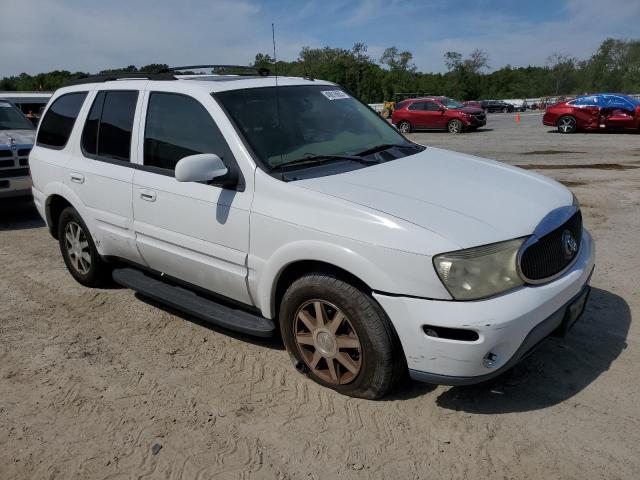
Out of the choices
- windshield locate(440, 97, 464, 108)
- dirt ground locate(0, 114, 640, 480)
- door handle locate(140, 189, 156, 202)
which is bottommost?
dirt ground locate(0, 114, 640, 480)

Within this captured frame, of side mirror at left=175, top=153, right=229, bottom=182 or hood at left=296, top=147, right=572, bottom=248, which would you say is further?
side mirror at left=175, top=153, right=229, bottom=182

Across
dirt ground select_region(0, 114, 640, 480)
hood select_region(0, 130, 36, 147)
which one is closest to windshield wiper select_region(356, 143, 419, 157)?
dirt ground select_region(0, 114, 640, 480)

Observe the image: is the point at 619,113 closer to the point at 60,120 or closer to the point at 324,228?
the point at 60,120

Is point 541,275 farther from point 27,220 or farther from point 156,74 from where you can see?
point 27,220

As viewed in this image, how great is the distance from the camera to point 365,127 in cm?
433

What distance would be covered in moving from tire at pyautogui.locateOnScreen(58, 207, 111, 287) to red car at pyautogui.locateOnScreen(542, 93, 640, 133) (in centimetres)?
1962

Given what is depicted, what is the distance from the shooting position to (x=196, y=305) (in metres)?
3.97

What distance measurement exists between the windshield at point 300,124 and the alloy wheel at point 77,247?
2.19m

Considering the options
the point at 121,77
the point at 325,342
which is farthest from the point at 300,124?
the point at 121,77

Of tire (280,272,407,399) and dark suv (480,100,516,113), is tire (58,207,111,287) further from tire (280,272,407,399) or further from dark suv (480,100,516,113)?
dark suv (480,100,516,113)

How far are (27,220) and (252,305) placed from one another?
6414 mm

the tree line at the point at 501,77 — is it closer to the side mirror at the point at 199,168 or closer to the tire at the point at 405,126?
the tire at the point at 405,126

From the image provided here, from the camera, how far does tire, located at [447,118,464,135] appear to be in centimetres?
2472

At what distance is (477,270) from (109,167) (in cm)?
303
